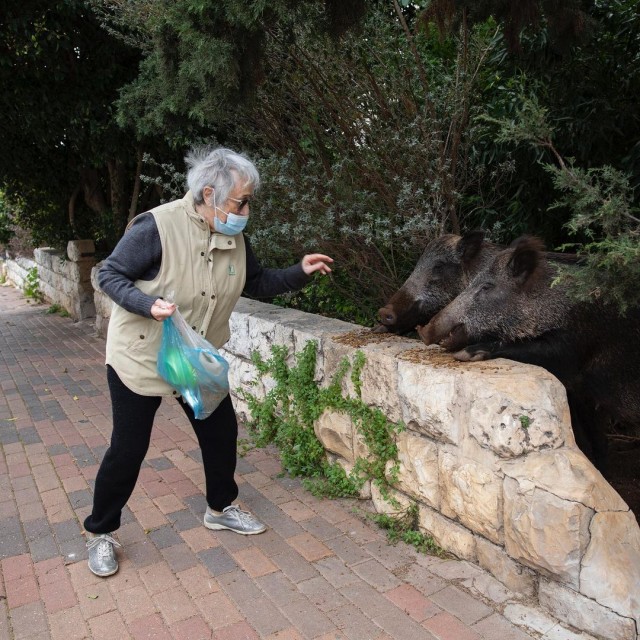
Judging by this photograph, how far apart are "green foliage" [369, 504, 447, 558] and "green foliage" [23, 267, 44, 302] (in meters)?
14.0

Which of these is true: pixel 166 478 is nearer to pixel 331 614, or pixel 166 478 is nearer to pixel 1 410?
pixel 331 614

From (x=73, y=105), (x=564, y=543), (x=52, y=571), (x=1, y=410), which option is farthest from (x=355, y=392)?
(x=73, y=105)

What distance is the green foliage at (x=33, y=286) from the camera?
15.7m

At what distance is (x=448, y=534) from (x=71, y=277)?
33.4 ft

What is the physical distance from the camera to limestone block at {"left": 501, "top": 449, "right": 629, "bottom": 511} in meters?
2.54

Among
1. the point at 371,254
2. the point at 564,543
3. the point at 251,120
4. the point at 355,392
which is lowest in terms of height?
the point at 564,543

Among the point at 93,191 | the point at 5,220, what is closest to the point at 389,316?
the point at 93,191

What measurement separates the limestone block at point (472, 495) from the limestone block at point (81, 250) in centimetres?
954

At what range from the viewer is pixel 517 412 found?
2736 mm

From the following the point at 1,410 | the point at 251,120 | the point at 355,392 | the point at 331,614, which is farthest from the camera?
the point at 1,410

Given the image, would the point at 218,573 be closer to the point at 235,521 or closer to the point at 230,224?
the point at 235,521

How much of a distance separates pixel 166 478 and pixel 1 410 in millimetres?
2762

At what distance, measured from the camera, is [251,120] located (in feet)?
18.9

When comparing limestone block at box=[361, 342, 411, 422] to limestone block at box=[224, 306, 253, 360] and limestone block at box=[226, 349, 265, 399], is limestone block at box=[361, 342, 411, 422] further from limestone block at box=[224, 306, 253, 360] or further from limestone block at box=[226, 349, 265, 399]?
limestone block at box=[224, 306, 253, 360]
